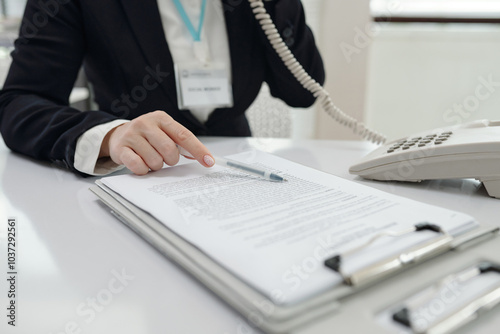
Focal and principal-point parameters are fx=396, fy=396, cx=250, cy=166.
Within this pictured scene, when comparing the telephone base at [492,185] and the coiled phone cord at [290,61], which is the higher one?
the coiled phone cord at [290,61]

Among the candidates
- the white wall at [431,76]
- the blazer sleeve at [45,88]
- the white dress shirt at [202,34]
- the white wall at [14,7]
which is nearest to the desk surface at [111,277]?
the blazer sleeve at [45,88]

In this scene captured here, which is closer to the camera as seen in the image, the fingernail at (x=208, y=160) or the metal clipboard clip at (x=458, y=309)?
the metal clipboard clip at (x=458, y=309)

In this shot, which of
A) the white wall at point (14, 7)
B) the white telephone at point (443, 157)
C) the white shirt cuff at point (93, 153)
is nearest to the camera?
the white telephone at point (443, 157)

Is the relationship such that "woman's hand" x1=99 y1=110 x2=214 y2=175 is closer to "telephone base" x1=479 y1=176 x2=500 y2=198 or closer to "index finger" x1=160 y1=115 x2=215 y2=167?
"index finger" x1=160 y1=115 x2=215 y2=167

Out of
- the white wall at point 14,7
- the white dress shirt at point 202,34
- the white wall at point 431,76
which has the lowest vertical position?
the white wall at point 431,76

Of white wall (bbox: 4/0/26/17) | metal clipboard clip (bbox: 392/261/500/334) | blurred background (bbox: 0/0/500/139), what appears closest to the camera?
metal clipboard clip (bbox: 392/261/500/334)

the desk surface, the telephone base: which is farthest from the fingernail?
the telephone base

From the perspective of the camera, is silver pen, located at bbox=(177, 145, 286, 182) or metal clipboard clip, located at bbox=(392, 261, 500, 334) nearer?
metal clipboard clip, located at bbox=(392, 261, 500, 334)

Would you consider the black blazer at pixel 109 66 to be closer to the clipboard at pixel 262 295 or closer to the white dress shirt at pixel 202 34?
the white dress shirt at pixel 202 34

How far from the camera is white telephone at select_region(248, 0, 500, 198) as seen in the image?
51 cm

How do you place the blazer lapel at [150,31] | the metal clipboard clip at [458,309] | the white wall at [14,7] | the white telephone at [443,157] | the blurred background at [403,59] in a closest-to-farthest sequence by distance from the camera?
1. the metal clipboard clip at [458,309]
2. the white telephone at [443,157]
3. the blazer lapel at [150,31]
4. the blurred background at [403,59]
5. the white wall at [14,7]

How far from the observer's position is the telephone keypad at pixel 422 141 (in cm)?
56

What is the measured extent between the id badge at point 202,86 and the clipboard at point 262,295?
1.79ft

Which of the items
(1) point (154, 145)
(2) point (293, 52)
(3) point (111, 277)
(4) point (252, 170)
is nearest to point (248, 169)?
(4) point (252, 170)
